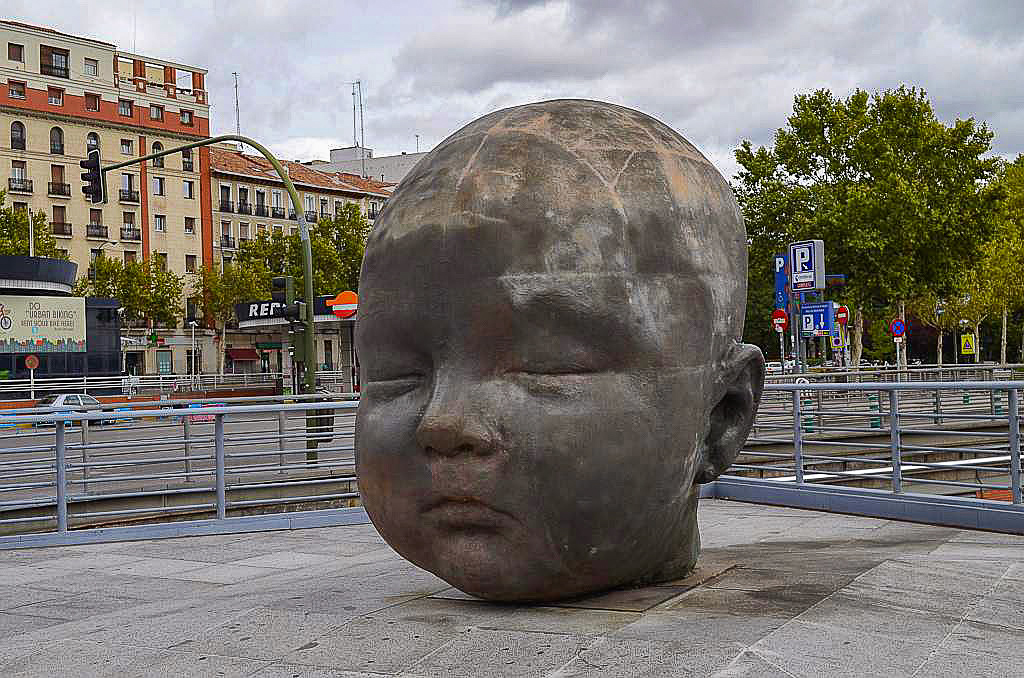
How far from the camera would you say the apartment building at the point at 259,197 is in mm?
76875

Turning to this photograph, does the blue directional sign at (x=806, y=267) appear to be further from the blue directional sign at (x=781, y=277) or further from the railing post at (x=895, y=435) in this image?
the railing post at (x=895, y=435)

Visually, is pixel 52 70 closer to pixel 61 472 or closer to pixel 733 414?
pixel 61 472

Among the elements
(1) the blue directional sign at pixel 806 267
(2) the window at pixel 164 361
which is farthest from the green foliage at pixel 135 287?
(1) the blue directional sign at pixel 806 267

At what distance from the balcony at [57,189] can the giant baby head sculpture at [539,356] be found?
68050 millimetres

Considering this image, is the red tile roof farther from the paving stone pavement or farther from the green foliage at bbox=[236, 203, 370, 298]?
the paving stone pavement

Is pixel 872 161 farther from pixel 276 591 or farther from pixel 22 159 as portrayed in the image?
pixel 22 159

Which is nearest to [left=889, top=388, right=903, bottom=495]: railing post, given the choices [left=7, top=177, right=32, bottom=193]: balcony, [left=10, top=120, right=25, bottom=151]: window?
[left=7, top=177, right=32, bottom=193]: balcony

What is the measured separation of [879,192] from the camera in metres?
37.6

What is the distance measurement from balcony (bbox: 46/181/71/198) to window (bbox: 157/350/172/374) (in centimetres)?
1128

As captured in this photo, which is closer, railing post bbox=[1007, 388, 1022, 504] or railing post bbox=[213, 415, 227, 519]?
railing post bbox=[1007, 388, 1022, 504]

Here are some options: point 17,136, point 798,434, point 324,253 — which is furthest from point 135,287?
point 798,434

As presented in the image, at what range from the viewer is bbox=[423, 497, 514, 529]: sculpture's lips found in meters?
5.08

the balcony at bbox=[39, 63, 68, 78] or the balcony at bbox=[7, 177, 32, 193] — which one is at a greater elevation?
the balcony at bbox=[39, 63, 68, 78]

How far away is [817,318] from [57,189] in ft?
181
